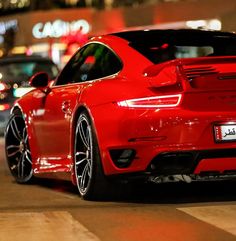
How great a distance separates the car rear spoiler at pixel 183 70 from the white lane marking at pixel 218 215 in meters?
0.99

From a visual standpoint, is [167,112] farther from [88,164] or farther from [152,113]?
[88,164]

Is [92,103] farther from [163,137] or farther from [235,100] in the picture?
[235,100]

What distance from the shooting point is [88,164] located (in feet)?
22.8

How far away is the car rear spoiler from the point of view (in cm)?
636

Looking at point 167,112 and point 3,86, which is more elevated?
point 167,112

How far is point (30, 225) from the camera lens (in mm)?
5949

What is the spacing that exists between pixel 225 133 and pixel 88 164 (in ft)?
4.08

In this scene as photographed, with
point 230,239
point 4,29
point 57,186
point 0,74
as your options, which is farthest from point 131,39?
point 4,29

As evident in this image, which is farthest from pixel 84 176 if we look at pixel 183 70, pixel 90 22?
pixel 90 22

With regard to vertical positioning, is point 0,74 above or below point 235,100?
below

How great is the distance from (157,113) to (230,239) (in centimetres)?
139

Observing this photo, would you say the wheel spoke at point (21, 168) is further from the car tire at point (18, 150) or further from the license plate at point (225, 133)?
the license plate at point (225, 133)

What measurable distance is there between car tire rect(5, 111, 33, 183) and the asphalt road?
465mm

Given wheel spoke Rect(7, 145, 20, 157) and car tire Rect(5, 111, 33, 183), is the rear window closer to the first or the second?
car tire Rect(5, 111, 33, 183)
